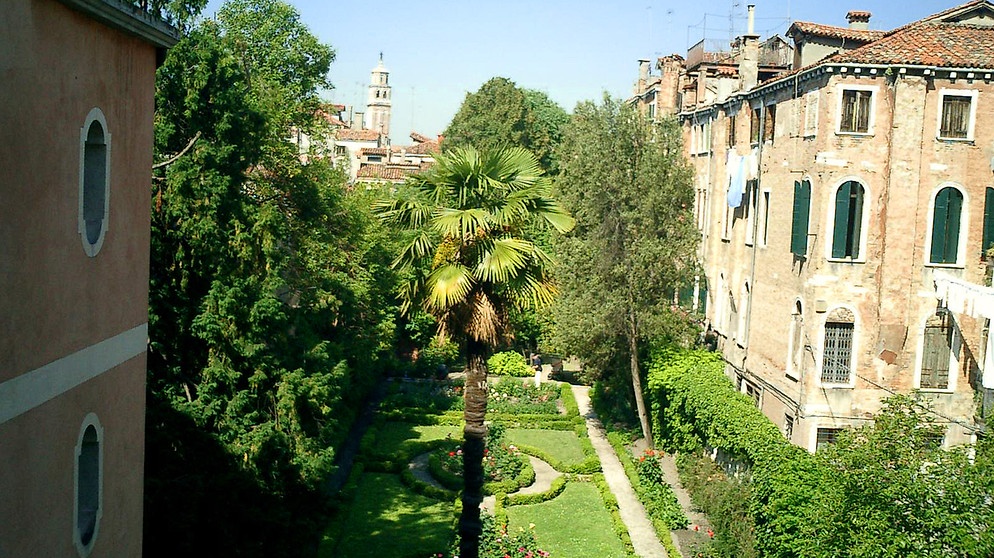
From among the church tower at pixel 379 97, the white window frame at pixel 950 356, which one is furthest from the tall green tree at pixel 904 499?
the church tower at pixel 379 97

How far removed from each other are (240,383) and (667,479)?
42.1 feet

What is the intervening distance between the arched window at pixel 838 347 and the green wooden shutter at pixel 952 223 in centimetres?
262

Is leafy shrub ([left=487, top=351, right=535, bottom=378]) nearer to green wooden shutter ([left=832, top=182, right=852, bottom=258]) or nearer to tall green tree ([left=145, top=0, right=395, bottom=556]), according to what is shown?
tall green tree ([left=145, top=0, right=395, bottom=556])

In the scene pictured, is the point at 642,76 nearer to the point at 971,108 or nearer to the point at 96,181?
the point at 971,108

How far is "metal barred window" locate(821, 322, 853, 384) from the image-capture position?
23750 mm

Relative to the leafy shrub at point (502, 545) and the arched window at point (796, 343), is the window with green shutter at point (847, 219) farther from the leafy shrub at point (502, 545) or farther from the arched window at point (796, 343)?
the leafy shrub at point (502, 545)

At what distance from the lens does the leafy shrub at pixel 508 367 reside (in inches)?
1661

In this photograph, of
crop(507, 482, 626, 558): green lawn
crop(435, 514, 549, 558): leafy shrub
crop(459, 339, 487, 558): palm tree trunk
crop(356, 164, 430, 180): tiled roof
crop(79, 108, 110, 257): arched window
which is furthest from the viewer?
crop(356, 164, 430, 180): tiled roof

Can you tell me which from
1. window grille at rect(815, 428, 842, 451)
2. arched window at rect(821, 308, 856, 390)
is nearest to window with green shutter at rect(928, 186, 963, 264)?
arched window at rect(821, 308, 856, 390)

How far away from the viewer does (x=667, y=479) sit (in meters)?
28.1

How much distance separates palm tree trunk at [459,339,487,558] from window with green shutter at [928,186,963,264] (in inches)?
519

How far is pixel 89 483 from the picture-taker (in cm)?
935

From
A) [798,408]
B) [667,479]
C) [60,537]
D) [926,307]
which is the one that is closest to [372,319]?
[667,479]

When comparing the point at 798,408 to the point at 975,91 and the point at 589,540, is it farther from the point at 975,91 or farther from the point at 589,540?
the point at 975,91
